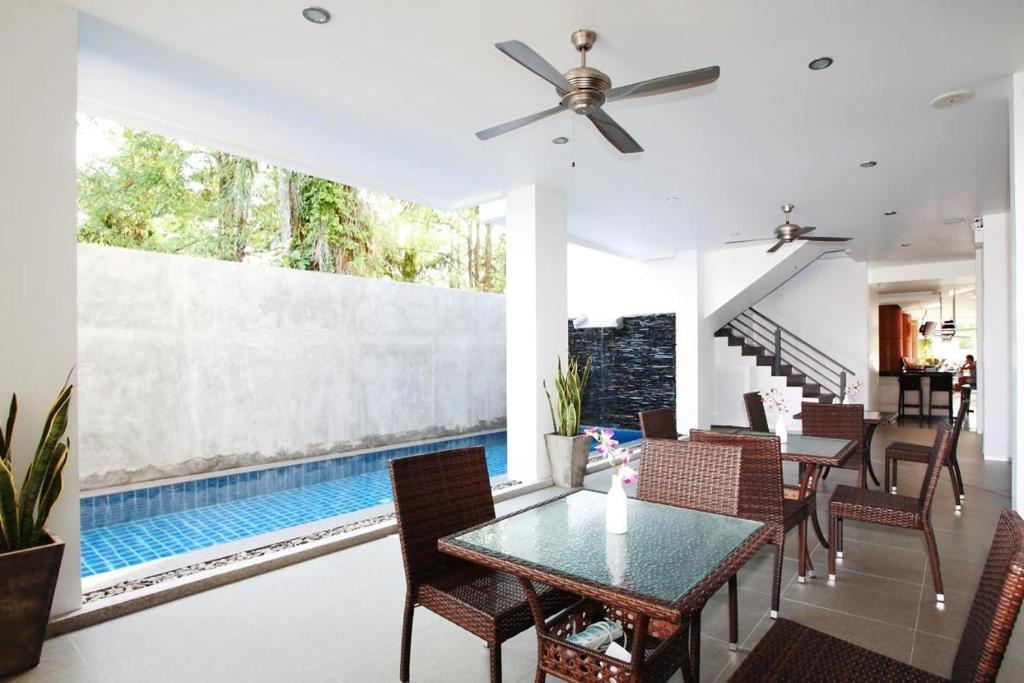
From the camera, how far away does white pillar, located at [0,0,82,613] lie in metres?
2.38

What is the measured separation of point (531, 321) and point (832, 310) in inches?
294

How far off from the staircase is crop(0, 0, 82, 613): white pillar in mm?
9510

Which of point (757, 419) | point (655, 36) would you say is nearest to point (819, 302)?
point (757, 419)

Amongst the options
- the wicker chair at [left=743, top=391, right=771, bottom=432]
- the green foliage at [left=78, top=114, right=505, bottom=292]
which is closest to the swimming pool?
the wicker chair at [left=743, top=391, right=771, bottom=432]

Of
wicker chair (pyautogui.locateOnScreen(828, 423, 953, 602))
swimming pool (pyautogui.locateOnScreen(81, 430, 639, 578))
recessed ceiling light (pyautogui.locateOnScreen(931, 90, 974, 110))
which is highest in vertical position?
recessed ceiling light (pyautogui.locateOnScreen(931, 90, 974, 110))

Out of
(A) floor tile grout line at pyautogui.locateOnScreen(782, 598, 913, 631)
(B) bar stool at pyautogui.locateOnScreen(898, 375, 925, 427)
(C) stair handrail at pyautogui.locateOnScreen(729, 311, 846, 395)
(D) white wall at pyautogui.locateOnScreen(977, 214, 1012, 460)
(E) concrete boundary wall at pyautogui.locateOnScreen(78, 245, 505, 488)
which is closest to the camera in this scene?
(A) floor tile grout line at pyautogui.locateOnScreen(782, 598, 913, 631)

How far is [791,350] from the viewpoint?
34.4 feet

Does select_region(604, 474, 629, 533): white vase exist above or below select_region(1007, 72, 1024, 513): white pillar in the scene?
below

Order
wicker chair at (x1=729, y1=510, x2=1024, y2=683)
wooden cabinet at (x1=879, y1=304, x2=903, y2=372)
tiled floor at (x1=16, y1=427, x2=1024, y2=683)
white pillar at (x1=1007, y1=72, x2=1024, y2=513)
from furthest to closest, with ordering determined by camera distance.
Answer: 1. wooden cabinet at (x1=879, y1=304, x2=903, y2=372)
2. white pillar at (x1=1007, y1=72, x2=1024, y2=513)
3. tiled floor at (x1=16, y1=427, x2=1024, y2=683)
4. wicker chair at (x1=729, y1=510, x2=1024, y2=683)

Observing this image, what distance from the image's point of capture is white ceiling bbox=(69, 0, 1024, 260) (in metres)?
2.66

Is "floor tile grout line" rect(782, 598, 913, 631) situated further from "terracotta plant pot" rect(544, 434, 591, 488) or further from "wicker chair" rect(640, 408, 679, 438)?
"terracotta plant pot" rect(544, 434, 591, 488)

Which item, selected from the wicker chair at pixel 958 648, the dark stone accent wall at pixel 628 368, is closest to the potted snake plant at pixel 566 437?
the wicker chair at pixel 958 648

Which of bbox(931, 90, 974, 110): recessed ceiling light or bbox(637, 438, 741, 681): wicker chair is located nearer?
bbox(637, 438, 741, 681): wicker chair

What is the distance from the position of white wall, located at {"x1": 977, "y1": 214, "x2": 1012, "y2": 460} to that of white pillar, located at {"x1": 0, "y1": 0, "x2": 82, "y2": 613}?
8.51m
